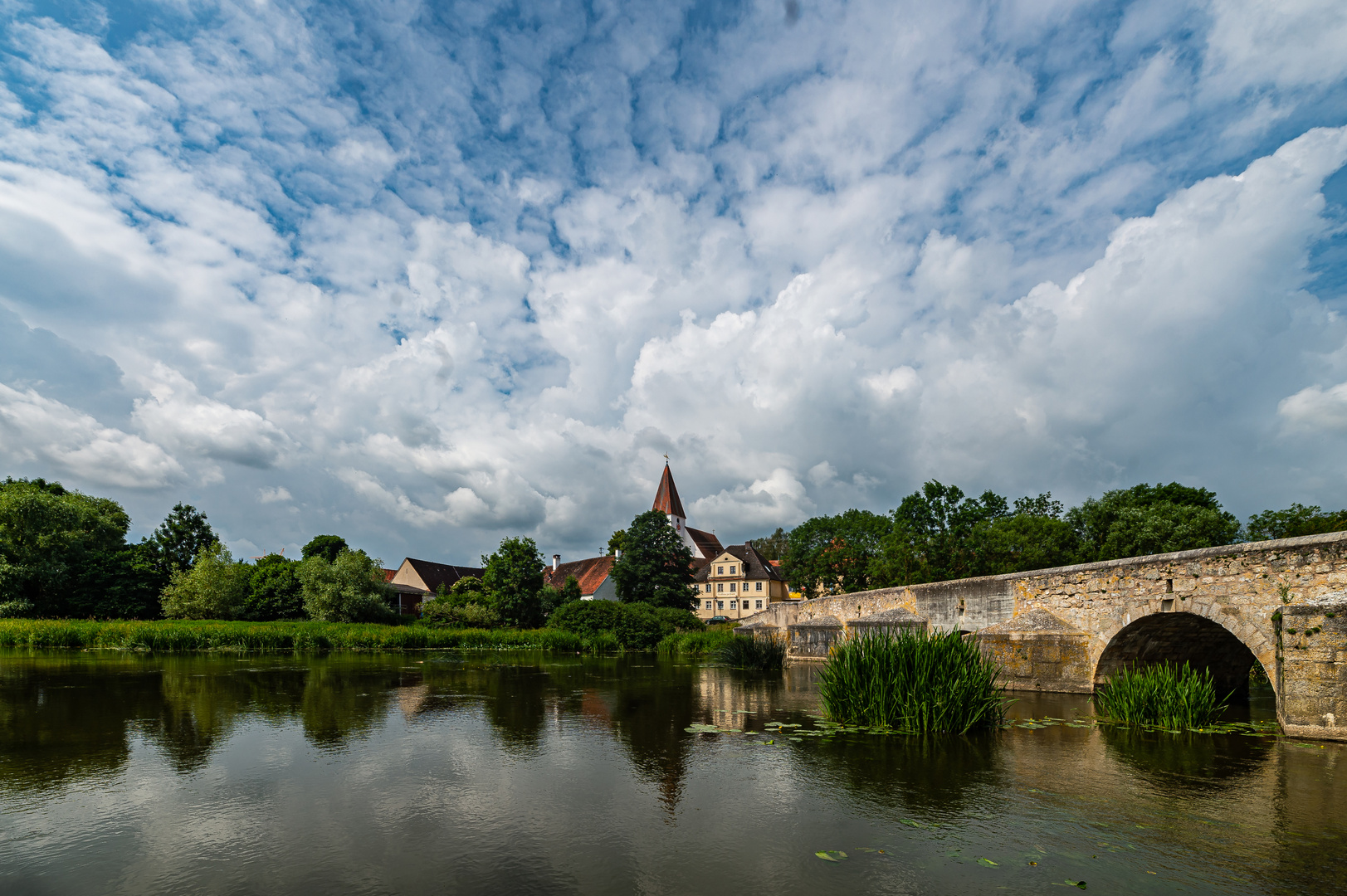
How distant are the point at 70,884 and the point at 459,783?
330 cm

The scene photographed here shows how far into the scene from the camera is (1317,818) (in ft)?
19.8

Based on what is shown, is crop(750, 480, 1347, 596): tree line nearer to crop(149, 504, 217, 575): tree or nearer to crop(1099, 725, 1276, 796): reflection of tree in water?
crop(1099, 725, 1276, 796): reflection of tree in water

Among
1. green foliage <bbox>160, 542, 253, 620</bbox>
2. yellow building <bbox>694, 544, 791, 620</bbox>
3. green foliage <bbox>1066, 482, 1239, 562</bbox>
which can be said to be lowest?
yellow building <bbox>694, 544, 791, 620</bbox>

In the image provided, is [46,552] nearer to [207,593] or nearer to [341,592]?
[207,593]

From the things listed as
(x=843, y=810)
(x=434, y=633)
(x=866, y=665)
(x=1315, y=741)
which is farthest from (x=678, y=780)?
(x=434, y=633)

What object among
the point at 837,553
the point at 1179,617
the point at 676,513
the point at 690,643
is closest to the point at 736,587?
the point at 676,513

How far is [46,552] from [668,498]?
56380 mm

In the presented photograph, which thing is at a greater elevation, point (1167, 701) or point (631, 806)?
point (631, 806)

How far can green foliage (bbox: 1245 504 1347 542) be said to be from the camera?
29859 mm

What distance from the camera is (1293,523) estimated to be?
33.5 m

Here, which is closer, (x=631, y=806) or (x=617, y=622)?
(x=631, y=806)

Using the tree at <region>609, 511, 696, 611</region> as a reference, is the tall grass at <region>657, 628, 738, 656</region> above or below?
below

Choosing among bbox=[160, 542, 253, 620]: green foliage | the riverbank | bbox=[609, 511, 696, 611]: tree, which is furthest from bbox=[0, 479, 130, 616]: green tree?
bbox=[609, 511, 696, 611]: tree

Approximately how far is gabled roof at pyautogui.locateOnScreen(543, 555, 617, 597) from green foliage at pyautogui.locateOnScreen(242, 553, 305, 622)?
2586 cm
